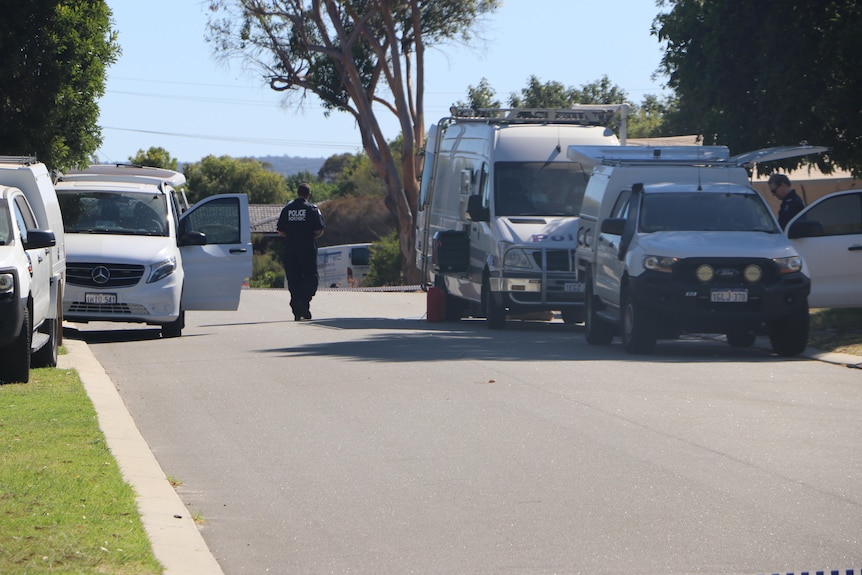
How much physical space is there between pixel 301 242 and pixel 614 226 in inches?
277

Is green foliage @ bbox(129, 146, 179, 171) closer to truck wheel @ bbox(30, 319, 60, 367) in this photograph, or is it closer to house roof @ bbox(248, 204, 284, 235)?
house roof @ bbox(248, 204, 284, 235)

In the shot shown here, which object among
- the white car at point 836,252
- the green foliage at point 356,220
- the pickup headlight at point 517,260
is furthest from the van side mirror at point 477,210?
the green foliage at point 356,220

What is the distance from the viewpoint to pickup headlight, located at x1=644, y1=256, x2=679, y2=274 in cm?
1462

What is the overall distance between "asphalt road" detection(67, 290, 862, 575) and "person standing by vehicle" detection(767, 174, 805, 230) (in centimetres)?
319

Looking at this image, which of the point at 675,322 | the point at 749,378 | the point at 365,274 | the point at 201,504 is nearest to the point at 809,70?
the point at 675,322

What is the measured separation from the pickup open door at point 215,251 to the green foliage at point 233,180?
247ft

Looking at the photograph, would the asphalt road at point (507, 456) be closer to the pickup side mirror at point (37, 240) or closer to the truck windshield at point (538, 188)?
the pickup side mirror at point (37, 240)

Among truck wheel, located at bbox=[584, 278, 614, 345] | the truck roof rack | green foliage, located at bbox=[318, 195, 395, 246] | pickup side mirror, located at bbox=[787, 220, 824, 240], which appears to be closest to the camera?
pickup side mirror, located at bbox=[787, 220, 824, 240]

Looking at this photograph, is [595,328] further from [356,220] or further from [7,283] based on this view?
[356,220]

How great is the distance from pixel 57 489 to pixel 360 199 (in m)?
67.9

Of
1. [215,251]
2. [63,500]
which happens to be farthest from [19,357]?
[215,251]

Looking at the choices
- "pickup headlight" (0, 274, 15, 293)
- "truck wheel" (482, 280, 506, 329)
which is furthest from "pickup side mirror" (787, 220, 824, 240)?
"pickup headlight" (0, 274, 15, 293)

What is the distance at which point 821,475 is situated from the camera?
26.7ft

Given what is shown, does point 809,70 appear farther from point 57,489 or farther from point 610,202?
point 57,489
